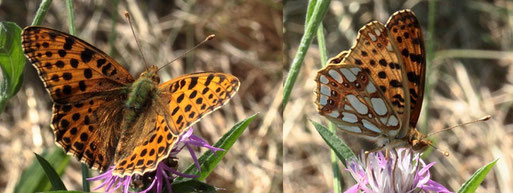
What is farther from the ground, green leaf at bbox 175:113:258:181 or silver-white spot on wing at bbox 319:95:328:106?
silver-white spot on wing at bbox 319:95:328:106

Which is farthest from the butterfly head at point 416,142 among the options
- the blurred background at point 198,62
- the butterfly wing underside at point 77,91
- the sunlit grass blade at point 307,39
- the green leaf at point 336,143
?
the blurred background at point 198,62

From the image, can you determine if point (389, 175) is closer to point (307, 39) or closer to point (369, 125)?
point (369, 125)

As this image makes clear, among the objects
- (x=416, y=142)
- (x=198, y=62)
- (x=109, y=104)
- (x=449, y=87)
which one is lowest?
(x=449, y=87)

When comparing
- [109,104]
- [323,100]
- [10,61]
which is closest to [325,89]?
[323,100]

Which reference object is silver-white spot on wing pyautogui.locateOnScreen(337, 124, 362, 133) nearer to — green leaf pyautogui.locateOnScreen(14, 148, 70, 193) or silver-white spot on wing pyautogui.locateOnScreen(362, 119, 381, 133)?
silver-white spot on wing pyautogui.locateOnScreen(362, 119, 381, 133)

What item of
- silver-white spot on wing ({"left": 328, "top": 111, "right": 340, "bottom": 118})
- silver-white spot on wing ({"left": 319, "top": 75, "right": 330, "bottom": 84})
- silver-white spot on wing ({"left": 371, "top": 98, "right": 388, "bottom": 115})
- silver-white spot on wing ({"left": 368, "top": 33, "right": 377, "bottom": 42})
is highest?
silver-white spot on wing ({"left": 368, "top": 33, "right": 377, "bottom": 42})

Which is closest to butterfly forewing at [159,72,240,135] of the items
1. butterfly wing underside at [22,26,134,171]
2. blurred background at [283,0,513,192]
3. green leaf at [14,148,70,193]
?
butterfly wing underside at [22,26,134,171]

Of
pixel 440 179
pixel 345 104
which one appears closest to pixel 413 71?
pixel 345 104

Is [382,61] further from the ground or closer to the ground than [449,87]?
further from the ground
